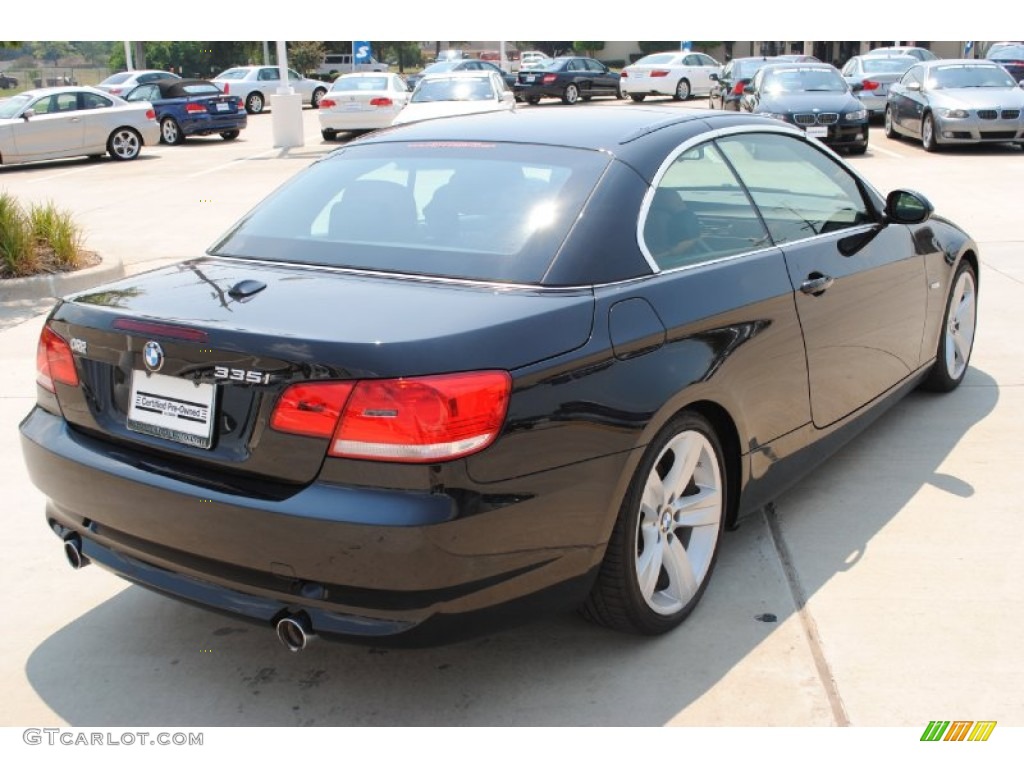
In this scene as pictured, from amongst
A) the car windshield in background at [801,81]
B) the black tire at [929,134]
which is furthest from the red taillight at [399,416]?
the black tire at [929,134]

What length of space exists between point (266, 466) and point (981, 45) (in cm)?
4689

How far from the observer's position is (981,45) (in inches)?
1714

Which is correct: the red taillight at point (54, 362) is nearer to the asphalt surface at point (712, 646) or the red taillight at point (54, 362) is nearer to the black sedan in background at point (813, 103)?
the asphalt surface at point (712, 646)

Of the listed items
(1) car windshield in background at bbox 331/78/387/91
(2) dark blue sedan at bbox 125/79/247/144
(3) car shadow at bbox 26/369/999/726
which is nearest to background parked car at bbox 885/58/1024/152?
(1) car windshield in background at bbox 331/78/387/91

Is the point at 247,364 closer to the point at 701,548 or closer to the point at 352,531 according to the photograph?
the point at 352,531

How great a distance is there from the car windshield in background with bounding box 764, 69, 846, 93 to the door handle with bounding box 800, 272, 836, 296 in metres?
14.8

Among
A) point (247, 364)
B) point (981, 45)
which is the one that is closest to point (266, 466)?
point (247, 364)

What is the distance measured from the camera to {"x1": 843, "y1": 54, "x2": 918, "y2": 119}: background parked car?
22.9 metres

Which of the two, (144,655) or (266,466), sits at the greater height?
(266,466)

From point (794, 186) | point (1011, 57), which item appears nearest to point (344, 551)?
point (794, 186)

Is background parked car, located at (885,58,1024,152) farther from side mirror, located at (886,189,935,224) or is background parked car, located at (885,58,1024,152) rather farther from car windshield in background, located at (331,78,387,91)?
side mirror, located at (886,189,935,224)

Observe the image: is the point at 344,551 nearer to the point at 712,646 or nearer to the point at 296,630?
the point at 296,630

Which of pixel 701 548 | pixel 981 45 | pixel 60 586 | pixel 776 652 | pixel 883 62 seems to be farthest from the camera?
pixel 981 45

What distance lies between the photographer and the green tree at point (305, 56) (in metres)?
58.3
